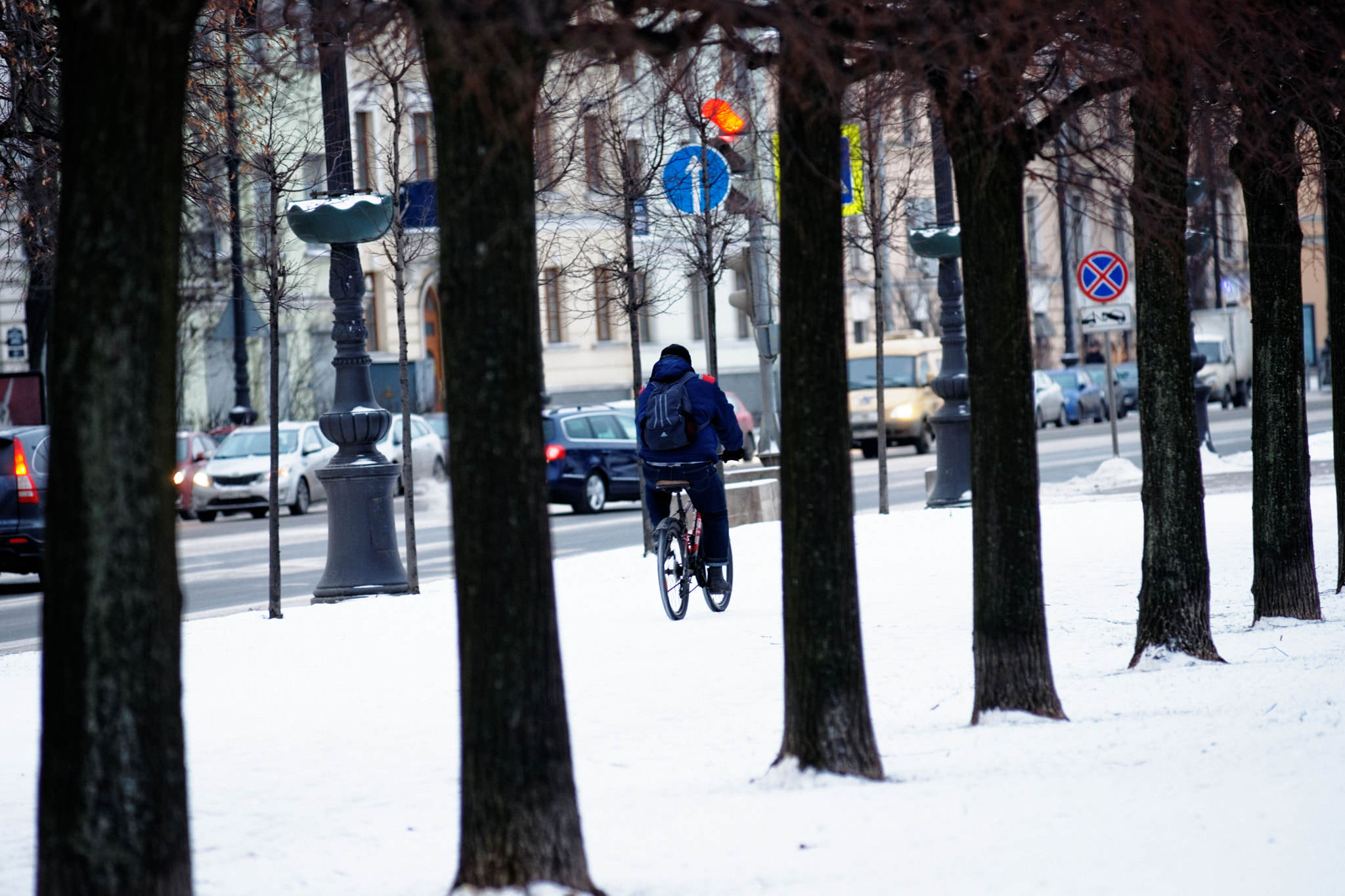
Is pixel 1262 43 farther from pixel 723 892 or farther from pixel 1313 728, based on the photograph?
pixel 723 892

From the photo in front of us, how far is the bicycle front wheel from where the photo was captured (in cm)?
1109

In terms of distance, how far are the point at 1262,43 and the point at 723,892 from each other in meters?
4.61

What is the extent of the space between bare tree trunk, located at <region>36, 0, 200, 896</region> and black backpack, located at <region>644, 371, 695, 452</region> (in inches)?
282

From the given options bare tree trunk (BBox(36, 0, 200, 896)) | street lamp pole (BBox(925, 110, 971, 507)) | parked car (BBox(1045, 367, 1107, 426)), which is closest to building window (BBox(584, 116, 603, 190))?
street lamp pole (BBox(925, 110, 971, 507))

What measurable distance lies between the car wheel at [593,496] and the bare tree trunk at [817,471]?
18336 millimetres

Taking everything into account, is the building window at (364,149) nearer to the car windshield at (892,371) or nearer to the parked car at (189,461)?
the parked car at (189,461)

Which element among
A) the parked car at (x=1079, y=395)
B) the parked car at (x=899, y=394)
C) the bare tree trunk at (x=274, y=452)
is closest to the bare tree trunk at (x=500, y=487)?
the bare tree trunk at (x=274, y=452)

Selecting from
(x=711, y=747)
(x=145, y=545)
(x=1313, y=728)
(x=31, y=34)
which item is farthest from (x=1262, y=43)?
(x=31, y=34)

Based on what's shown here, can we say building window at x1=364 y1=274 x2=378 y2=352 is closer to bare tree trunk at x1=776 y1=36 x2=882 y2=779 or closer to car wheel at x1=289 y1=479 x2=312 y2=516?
car wheel at x1=289 y1=479 x2=312 y2=516

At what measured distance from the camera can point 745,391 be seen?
163 ft

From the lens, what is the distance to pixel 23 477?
1577cm

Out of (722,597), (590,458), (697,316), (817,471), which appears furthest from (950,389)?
(697,316)

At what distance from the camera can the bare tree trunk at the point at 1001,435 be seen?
6.71 metres

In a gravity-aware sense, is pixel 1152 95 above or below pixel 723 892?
above
